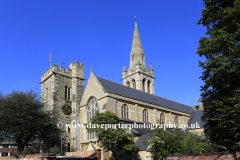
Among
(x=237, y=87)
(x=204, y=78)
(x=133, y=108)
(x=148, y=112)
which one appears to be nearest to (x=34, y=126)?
(x=133, y=108)

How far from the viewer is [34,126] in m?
32.9

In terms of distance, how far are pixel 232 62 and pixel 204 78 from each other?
3.28m

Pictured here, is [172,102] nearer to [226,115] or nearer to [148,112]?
[148,112]

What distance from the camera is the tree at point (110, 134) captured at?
2703 centimetres

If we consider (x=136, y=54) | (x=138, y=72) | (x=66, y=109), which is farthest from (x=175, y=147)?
(x=136, y=54)

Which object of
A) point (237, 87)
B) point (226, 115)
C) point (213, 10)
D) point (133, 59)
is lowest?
point (226, 115)

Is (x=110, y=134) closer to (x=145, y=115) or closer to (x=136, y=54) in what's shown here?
(x=145, y=115)

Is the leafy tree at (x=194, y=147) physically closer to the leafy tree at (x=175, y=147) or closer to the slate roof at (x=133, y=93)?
the leafy tree at (x=175, y=147)

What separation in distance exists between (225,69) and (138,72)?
5353 cm

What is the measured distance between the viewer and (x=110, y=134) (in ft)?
88.3

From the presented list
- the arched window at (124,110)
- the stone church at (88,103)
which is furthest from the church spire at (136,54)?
the arched window at (124,110)

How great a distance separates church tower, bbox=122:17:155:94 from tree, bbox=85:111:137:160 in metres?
40.0

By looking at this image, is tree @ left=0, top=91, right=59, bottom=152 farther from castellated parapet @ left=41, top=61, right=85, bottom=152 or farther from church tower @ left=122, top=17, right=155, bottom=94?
church tower @ left=122, top=17, right=155, bottom=94

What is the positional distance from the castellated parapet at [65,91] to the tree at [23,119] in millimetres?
3908
